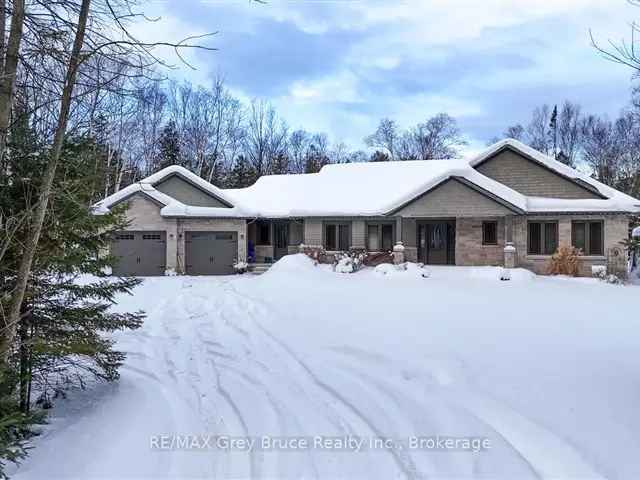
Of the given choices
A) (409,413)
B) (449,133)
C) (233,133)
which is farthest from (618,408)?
(449,133)

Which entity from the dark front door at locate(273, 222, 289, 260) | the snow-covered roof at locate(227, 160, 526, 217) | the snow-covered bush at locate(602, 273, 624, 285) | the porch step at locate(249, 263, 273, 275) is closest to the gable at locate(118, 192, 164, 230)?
the porch step at locate(249, 263, 273, 275)

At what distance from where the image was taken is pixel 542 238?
21141 millimetres

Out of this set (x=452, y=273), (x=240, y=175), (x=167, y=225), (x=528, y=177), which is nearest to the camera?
(x=452, y=273)

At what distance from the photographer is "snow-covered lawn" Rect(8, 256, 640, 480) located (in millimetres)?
4441

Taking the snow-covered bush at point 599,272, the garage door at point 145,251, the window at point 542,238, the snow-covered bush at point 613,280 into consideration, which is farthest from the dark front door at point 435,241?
the garage door at point 145,251

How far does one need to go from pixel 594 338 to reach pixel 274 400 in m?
6.16

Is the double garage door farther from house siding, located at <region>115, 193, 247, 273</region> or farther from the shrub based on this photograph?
the shrub

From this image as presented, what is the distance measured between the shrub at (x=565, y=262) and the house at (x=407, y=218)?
56cm

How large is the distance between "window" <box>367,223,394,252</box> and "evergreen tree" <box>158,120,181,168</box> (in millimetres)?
23716

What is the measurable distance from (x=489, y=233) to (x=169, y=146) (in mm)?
29851

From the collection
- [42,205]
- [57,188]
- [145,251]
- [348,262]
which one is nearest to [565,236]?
[348,262]

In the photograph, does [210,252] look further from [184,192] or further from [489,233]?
[489,233]

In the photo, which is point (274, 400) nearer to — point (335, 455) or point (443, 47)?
point (335, 455)

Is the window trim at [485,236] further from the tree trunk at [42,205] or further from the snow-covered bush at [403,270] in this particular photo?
the tree trunk at [42,205]
